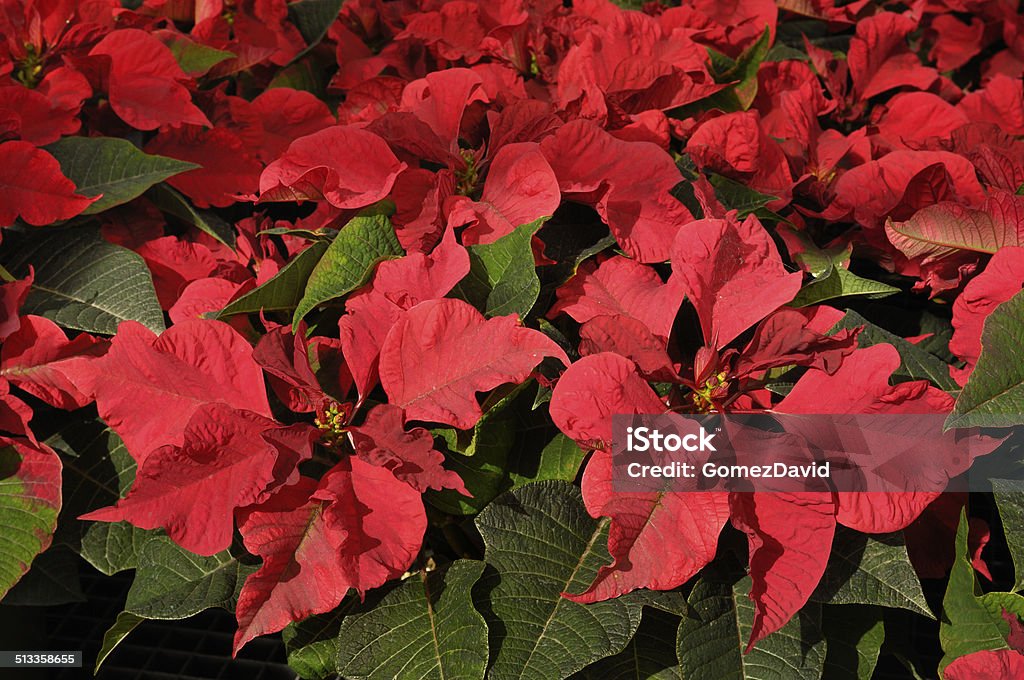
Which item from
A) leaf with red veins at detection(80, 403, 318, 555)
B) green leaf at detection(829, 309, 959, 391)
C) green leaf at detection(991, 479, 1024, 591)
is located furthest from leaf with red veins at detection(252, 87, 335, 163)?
green leaf at detection(991, 479, 1024, 591)

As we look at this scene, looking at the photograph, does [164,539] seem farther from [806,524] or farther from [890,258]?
[890,258]

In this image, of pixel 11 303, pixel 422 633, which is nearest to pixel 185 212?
pixel 11 303

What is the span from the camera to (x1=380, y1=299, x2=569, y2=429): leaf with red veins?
56 centimetres

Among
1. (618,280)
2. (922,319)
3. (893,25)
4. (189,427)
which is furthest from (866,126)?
(189,427)

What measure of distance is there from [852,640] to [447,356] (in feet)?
1.05

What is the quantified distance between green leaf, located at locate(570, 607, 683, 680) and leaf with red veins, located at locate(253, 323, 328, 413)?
0.25 metres

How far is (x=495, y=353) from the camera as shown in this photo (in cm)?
57

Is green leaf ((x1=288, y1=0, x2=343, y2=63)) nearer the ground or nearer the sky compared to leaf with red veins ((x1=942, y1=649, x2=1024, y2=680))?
nearer the sky

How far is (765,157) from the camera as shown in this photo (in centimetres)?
74

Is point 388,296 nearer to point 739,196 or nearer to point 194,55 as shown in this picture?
point 739,196

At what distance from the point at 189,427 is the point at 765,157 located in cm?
47

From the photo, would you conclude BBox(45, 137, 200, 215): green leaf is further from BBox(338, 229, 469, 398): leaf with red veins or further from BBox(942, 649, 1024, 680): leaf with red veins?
BBox(942, 649, 1024, 680): leaf with red veins

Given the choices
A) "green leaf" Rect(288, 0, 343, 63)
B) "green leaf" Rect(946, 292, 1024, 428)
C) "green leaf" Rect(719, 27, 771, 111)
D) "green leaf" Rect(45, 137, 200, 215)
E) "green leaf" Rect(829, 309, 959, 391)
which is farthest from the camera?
"green leaf" Rect(288, 0, 343, 63)

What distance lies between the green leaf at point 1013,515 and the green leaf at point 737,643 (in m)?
0.12
